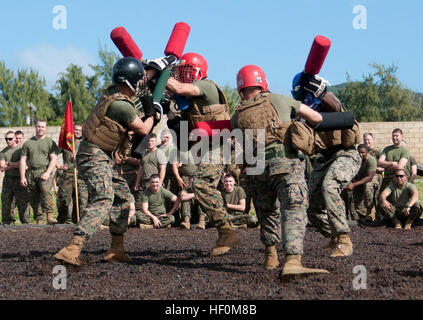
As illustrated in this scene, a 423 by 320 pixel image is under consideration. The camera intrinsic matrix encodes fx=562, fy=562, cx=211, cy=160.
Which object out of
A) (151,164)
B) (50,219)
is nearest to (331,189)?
(151,164)

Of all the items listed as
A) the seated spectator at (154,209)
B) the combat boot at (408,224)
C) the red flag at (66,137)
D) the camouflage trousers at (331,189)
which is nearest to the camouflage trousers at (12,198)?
the red flag at (66,137)

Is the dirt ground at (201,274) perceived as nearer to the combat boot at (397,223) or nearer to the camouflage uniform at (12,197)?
the combat boot at (397,223)

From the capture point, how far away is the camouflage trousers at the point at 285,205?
15.0 ft

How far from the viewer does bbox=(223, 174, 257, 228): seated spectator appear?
1065cm

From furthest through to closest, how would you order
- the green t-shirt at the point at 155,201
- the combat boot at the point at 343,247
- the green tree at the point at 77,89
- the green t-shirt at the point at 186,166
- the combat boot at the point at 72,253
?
the green tree at the point at 77,89 < the green t-shirt at the point at 186,166 < the green t-shirt at the point at 155,201 < the combat boot at the point at 343,247 < the combat boot at the point at 72,253

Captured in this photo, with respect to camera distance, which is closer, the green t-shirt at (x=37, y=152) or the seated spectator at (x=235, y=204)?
the seated spectator at (x=235, y=204)

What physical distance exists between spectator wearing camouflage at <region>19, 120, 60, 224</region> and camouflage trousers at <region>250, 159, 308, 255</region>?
7.00m

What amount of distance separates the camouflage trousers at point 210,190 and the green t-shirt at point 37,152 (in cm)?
614

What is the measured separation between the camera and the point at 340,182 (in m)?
6.11

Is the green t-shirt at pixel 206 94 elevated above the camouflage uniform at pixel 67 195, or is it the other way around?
the green t-shirt at pixel 206 94

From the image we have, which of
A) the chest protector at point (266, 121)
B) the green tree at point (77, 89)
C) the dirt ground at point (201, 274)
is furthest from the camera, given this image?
the green tree at point (77, 89)

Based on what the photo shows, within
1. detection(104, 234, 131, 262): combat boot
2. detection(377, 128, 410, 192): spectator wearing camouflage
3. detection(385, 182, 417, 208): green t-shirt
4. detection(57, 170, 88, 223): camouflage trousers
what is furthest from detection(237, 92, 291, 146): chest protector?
detection(57, 170, 88, 223): camouflage trousers
